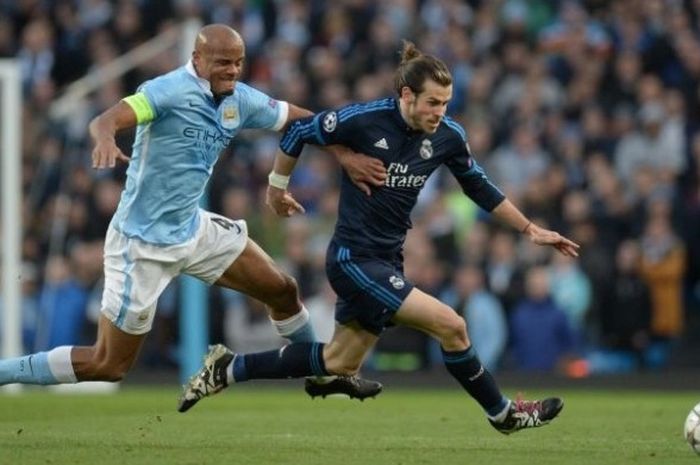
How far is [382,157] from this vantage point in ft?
34.1

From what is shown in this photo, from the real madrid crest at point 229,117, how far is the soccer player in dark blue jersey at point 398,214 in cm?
33

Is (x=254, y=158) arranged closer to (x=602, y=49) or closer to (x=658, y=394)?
(x=602, y=49)

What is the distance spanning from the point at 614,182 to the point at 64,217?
6.20 m

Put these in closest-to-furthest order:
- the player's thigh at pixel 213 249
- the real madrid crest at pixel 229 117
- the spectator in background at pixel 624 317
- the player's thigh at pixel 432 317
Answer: the player's thigh at pixel 432 317
the real madrid crest at pixel 229 117
the player's thigh at pixel 213 249
the spectator in background at pixel 624 317

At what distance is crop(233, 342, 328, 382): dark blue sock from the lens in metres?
10.8

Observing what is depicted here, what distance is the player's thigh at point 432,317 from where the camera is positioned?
10164mm

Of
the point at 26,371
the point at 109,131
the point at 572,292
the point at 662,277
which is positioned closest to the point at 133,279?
the point at 26,371

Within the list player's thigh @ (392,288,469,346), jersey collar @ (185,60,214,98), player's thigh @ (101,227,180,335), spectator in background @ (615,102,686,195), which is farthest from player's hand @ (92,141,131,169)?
spectator in background @ (615,102,686,195)

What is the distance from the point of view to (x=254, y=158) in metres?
20.4

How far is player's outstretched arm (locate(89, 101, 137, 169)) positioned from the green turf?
1587 mm

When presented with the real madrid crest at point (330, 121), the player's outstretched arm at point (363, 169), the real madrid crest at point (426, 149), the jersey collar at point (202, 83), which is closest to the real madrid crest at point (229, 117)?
the jersey collar at point (202, 83)

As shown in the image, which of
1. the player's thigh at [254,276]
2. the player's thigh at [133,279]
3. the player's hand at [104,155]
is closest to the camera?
the player's hand at [104,155]

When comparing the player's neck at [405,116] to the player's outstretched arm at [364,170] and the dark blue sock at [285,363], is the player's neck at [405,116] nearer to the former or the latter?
the player's outstretched arm at [364,170]

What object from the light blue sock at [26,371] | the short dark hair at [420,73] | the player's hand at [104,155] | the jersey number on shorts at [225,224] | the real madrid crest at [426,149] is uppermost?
the short dark hair at [420,73]
